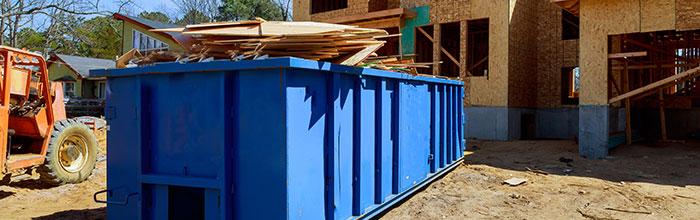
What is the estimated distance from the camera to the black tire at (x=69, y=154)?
311 inches

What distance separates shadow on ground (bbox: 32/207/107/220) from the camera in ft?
20.1

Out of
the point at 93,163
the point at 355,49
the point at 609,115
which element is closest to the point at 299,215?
the point at 355,49

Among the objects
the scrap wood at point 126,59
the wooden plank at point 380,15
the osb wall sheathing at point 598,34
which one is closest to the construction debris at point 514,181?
the osb wall sheathing at point 598,34

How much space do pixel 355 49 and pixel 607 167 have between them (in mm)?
8725

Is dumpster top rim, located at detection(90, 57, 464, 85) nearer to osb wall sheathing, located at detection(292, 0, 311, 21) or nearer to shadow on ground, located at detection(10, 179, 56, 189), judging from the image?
shadow on ground, located at detection(10, 179, 56, 189)

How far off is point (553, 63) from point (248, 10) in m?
25.3

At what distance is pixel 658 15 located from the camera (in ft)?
36.8

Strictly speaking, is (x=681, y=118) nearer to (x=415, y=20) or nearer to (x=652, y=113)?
(x=652, y=113)

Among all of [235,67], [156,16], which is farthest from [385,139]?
[156,16]

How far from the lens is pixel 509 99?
55.0ft

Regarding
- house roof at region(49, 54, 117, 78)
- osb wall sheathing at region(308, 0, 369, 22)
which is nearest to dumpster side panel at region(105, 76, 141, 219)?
osb wall sheathing at region(308, 0, 369, 22)

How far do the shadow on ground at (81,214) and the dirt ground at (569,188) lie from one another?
12.9 feet

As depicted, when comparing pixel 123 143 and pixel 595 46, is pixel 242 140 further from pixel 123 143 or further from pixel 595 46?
pixel 595 46

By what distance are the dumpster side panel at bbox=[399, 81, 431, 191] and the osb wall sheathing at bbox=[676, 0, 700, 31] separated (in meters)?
7.98
